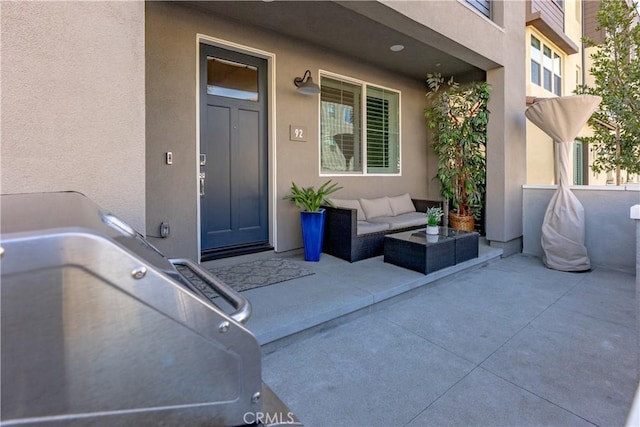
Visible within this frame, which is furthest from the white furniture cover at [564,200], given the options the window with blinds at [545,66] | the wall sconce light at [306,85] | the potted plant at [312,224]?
the window with blinds at [545,66]

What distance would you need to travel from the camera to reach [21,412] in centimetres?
60

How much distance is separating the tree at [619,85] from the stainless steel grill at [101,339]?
661 cm

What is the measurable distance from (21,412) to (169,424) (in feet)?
0.90

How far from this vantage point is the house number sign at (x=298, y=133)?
14.7 feet

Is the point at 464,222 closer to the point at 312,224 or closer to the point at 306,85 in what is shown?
the point at 312,224

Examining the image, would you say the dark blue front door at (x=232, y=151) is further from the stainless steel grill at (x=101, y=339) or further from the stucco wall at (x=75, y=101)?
the stainless steel grill at (x=101, y=339)

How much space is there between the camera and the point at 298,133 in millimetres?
4551

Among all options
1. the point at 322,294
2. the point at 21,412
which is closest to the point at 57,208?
the point at 21,412

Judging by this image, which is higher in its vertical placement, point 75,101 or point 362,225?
point 75,101

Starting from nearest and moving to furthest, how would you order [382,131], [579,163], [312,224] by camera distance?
[312,224] < [382,131] < [579,163]

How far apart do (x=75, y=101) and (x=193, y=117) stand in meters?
2.05

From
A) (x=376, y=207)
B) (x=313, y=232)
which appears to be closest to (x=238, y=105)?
(x=313, y=232)

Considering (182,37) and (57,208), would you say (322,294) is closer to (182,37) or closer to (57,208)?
(57,208)

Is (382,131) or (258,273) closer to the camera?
(258,273)
